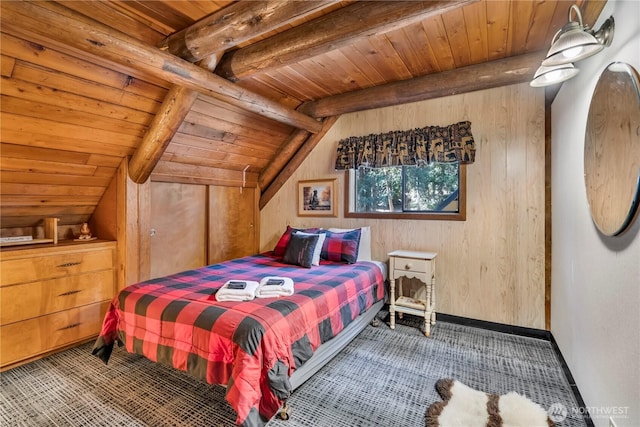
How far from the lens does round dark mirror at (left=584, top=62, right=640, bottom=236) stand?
117 centimetres

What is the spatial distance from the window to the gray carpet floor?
4.52 feet

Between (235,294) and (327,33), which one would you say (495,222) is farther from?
(235,294)

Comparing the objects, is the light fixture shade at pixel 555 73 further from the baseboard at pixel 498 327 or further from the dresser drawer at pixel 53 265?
the dresser drawer at pixel 53 265

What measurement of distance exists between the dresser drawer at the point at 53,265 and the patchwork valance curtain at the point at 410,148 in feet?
8.93

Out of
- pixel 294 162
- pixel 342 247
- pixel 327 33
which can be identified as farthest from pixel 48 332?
pixel 327 33

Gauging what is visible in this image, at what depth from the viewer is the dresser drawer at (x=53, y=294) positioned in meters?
2.27

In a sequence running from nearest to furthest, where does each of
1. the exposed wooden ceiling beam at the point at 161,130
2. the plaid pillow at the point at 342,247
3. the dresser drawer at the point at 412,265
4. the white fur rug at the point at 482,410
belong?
the white fur rug at the point at 482,410
the exposed wooden ceiling beam at the point at 161,130
the dresser drawer at the point at 412,265
the plaid pillow at the point at 342,247

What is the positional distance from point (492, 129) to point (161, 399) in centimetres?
363

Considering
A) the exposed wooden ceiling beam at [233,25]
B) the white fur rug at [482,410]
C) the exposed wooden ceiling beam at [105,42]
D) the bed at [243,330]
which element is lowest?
the white fur rug at [482,410]

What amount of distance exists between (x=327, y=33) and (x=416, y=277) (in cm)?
228

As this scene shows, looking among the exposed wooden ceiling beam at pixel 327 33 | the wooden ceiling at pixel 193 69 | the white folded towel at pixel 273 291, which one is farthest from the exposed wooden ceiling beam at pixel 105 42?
the white folded towel at pixel 273 291

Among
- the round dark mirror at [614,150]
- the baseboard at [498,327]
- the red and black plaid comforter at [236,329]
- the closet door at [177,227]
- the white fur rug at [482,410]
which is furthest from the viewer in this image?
the closet door at [177,227]

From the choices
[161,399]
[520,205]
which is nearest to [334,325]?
[161,399]

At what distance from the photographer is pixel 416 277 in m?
2.92
